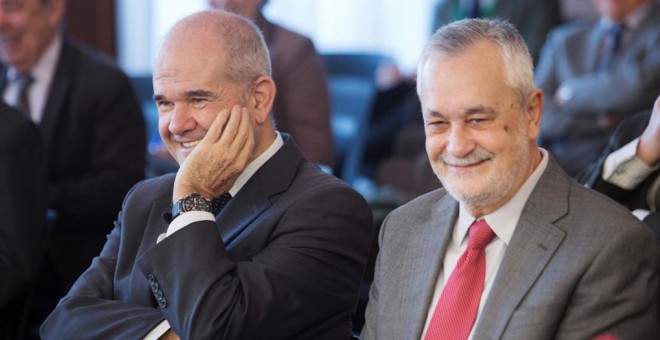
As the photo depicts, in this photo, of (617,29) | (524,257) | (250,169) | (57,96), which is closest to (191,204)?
(250,169)

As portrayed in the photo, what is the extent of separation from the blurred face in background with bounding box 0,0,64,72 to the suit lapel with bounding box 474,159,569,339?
245 cm

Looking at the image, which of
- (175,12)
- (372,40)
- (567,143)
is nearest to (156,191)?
(567,143)

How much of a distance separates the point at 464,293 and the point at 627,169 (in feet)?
2.35

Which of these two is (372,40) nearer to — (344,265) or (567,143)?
(567,143)

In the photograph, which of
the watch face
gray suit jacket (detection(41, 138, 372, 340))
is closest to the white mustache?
gray suit jacket (detection(41, 138, 372, 340))

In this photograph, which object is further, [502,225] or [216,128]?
[216,128]

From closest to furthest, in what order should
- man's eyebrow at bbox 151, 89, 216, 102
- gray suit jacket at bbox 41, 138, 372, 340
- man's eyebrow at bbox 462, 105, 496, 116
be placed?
1. man's eyebrow at bbox 462, 105, 496, 116
2. gray suit jacket at bbox 41, 138, 372, 340
3. man's eyebrow at bbox 151, 89, 216, 102

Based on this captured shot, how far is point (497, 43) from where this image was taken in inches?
87.6

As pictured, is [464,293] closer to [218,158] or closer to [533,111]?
[533,111]

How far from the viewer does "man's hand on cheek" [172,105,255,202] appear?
2.47 metres

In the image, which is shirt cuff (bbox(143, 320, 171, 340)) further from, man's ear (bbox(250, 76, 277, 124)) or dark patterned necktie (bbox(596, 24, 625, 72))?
dark patterned necktie (bbox(596, 24, 625, 72))

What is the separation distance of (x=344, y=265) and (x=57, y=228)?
175 cm

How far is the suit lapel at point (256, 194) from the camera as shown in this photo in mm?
2527

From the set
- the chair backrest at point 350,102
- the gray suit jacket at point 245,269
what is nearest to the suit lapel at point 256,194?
the gray suit jacket at point 245,269
